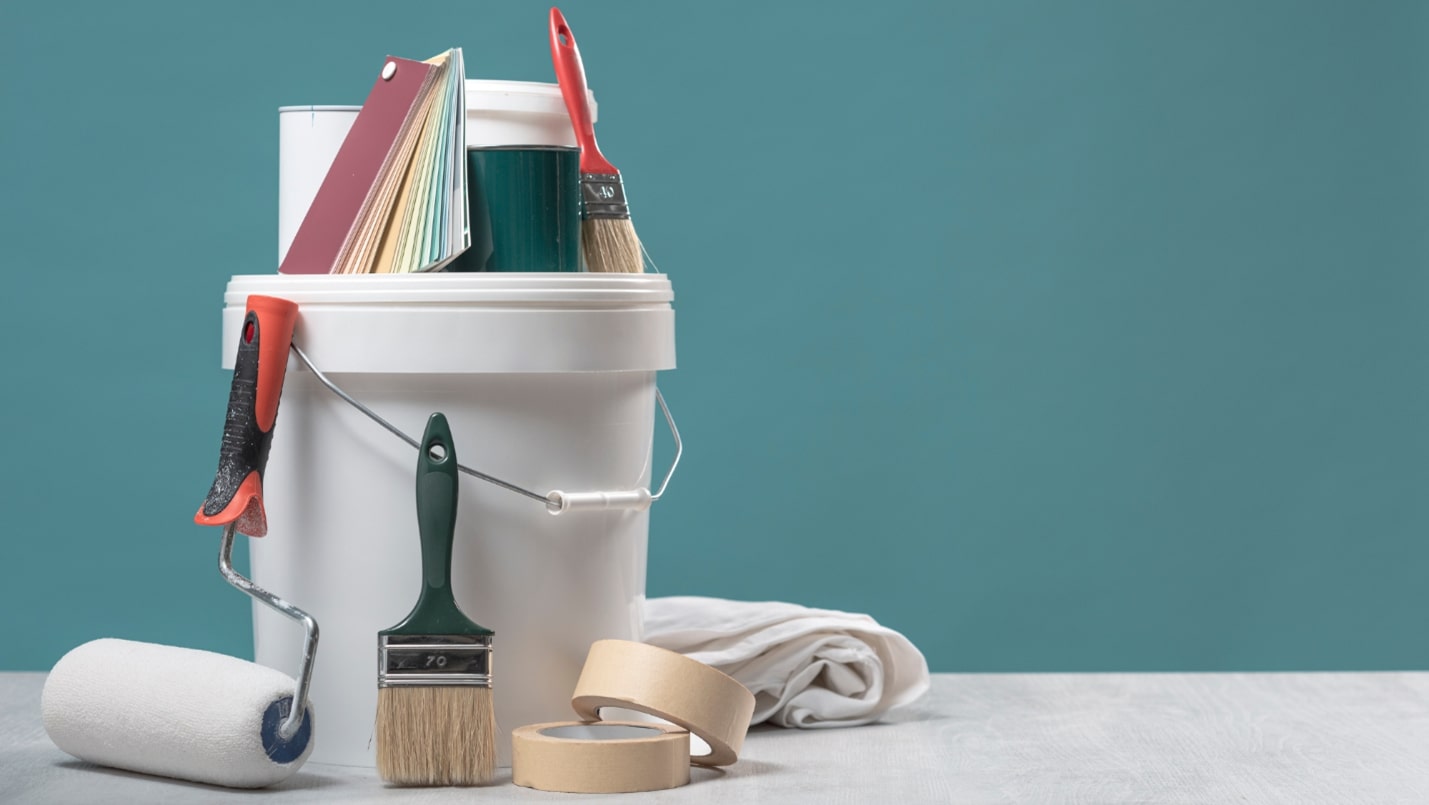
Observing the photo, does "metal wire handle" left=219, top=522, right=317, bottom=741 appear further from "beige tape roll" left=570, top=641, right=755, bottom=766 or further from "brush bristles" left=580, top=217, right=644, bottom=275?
"brush bristles" left=580, top=217, right=644, bottom=275

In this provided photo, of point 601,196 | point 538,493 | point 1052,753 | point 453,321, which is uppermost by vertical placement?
point 601,196

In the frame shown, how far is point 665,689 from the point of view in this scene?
118cm

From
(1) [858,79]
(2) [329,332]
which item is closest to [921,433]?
(1) [858,79]

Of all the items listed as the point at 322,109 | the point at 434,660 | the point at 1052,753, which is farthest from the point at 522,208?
the point at 1052,753

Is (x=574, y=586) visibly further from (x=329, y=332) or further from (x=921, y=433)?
(x=921, y=433)

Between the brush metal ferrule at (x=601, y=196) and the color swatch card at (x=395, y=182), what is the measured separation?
5.5 inches

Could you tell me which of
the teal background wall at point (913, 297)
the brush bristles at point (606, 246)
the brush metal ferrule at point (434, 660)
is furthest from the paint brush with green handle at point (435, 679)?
the teal background wall at point (913, 297)

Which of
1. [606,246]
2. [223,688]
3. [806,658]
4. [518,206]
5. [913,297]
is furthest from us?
[913,297]

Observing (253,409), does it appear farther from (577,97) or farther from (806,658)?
(806,658)

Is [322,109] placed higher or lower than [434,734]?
higher

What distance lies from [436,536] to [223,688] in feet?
0.60

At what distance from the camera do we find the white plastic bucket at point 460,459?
1.20 meters

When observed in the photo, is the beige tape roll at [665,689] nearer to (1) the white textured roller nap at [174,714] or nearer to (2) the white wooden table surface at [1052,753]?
(2) the white wooden table surface at [1052,753]

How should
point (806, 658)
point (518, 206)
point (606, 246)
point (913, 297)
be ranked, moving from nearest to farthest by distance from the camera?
point (518, 206)
point (606, 246)
point (806, 658)
point (913, 297)
